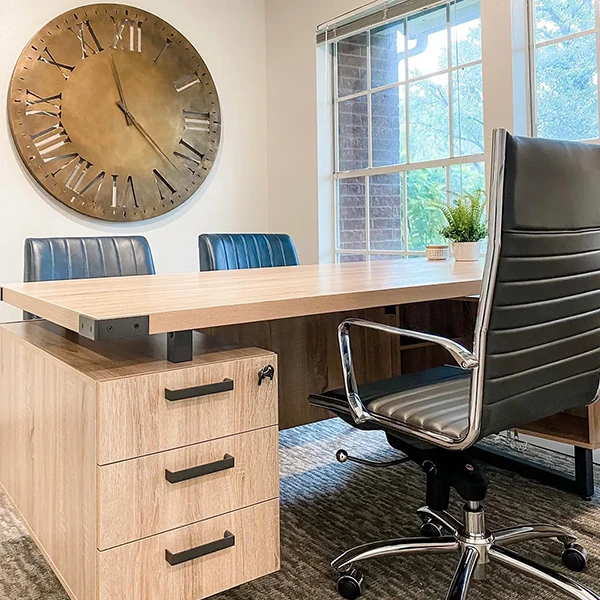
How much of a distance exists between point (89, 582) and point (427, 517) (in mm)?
954

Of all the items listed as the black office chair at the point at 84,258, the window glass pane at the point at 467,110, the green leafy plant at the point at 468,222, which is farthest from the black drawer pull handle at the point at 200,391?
the window glass pane at the point at 467,110

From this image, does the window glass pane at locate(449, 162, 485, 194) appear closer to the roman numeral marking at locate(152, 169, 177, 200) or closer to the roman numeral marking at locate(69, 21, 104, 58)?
the roman numeral marking at locate(152, 169, 177, 200)

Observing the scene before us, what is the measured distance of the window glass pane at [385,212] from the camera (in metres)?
3.17

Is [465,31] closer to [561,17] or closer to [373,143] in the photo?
[561,17]

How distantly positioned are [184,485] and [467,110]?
230 cm

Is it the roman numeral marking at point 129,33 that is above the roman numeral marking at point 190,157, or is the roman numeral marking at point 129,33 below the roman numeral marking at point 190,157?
above

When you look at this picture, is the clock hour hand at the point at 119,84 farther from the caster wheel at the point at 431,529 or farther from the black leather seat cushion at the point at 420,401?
the caster wheel at the point at 431,529

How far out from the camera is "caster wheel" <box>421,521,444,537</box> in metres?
1.63

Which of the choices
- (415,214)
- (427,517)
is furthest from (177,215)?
(427,517)

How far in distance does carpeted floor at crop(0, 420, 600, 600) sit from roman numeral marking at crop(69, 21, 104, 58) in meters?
2.23

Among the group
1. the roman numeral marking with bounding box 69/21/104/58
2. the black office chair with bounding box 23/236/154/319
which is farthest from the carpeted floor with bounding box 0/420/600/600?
the roman numeral marking with bounding box 69/21/104/58

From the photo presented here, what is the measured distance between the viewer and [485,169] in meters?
2.69

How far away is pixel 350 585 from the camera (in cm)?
139

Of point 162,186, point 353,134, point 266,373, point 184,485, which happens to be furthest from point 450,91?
point 184,485
